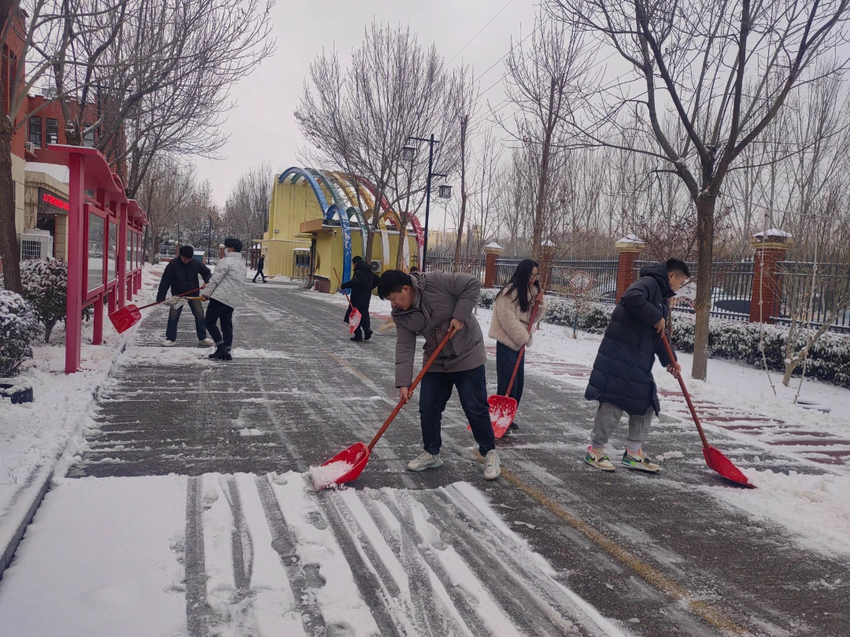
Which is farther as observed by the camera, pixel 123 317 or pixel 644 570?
pixel 123 317

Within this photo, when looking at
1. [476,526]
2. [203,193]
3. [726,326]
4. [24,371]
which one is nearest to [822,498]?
[476,526]

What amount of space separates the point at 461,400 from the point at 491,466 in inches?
21.6

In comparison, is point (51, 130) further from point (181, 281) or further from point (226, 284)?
point (226, 284)

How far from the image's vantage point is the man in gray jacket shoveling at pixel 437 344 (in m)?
4.35

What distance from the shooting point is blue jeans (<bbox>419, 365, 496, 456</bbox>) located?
456 cm

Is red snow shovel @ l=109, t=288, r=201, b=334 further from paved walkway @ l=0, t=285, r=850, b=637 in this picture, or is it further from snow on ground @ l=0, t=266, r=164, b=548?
paved walkway @ l=0, t=285, r=850, b=637

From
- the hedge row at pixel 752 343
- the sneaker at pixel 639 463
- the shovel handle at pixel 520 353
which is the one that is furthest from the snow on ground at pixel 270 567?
the hedge row at pixel 752 343

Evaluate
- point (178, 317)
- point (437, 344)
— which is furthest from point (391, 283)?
point (178, 317)

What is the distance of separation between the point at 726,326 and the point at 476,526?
32.5 feet

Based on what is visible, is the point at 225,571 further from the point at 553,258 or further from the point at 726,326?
the point at 553,258

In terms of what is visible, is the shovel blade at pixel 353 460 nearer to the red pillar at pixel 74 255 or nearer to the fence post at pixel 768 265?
the red pillar at pixel 74 255

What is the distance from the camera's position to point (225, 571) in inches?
120

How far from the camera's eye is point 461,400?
14.9ft

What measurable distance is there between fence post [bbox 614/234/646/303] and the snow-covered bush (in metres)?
13.3
